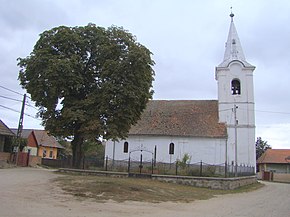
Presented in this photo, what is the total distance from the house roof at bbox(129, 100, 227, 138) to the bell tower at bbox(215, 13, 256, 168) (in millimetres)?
1541

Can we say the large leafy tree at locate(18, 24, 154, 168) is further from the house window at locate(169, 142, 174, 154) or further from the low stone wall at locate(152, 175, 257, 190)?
the house window at locate(169, 142, 174, 154)

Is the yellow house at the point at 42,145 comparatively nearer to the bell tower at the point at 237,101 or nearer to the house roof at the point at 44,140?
the house roof at the point at 44,140

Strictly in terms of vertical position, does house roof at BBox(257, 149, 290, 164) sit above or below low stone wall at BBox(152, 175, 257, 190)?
above

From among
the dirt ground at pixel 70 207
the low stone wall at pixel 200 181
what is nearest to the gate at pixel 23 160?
the low stone wall at pixel 200 181

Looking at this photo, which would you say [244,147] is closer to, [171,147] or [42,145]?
[171,147]

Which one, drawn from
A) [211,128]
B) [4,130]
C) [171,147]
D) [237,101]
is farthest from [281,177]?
[4,130]

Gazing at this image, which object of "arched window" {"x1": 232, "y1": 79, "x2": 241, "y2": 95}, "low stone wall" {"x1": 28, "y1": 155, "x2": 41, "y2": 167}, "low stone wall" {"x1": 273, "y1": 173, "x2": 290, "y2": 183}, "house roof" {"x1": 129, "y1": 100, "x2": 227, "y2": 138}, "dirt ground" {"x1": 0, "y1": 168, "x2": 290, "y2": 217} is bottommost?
"dirt ground" {"x1": 0, "y1": 168, "x2": 290, "y2": 217}

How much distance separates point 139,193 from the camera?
17.9 metres

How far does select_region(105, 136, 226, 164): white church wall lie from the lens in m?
39.9

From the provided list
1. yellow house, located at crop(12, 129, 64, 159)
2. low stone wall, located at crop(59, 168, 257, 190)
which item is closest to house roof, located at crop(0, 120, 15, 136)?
low stone wall, located at crop(59, 168, 257, 190)

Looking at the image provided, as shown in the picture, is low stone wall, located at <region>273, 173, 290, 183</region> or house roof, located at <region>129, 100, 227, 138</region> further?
low stone wall, located at <region>273, 173, 290, 183</region>

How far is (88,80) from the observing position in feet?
98.8

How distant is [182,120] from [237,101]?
7388 millimetres

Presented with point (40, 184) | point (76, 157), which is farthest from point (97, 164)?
point (40, 184)
